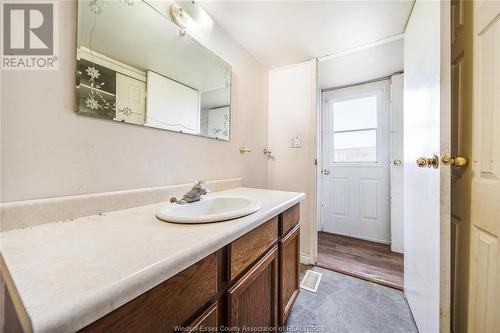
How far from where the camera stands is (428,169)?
0.93 m

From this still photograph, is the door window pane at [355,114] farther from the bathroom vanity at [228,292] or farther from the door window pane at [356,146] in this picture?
the bathroom vanity at [228,292]

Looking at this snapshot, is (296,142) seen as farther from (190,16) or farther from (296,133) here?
(190,16)

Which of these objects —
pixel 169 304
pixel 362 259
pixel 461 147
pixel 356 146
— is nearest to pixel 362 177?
pixel 356 146

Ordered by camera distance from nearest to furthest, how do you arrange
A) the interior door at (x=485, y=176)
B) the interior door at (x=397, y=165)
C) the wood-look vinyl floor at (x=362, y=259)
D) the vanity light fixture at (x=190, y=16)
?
the interior door at (x=485, y=176) → the vanity light fixture at (x=190, y=16) → the wood-look vinyl floor at (x=362, y=259) → the interior door at (x=397, y=165)

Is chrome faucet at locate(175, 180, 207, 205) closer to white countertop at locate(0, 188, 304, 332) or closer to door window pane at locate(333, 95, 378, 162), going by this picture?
white countertop at locate(0, 188, 304, 332)

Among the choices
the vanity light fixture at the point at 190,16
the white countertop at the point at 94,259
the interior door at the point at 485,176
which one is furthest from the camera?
the vanity light fixture at the point at 190,16

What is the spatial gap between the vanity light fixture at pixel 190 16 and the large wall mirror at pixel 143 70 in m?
0.05

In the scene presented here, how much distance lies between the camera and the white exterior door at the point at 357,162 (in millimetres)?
2371

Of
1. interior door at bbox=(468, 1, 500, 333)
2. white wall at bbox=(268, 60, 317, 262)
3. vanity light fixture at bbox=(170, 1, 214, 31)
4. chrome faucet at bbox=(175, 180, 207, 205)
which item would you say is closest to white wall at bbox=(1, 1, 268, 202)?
chrome faucet at bbox=(175, 180, 207, 205)

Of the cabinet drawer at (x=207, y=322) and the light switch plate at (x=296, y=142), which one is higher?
the light switch plate at (x=296, y=142)

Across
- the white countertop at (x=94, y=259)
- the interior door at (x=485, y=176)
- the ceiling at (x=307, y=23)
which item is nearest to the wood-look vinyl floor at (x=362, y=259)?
the interior door at (x=485, y=176)

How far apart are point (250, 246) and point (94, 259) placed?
1.59 ft

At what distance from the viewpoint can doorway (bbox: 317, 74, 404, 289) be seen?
7.01ft

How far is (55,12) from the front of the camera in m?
0.68
